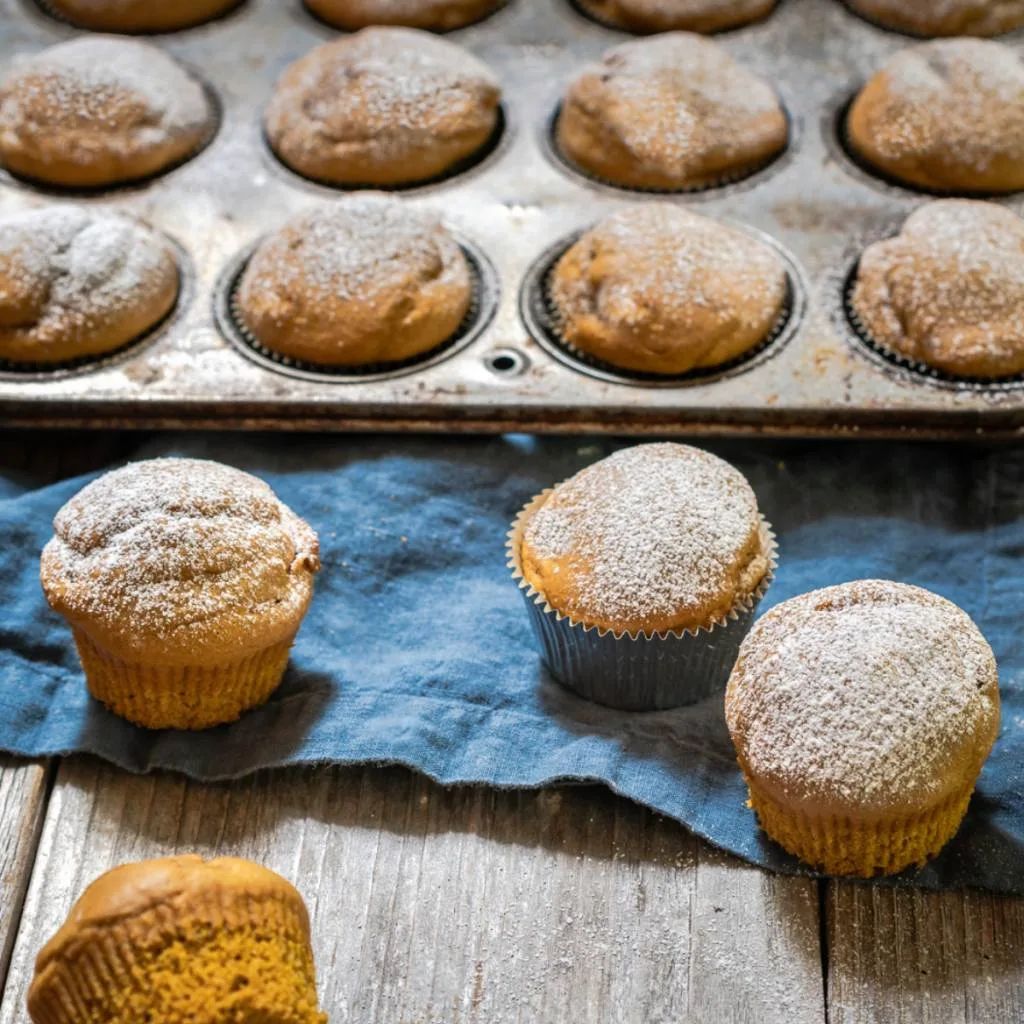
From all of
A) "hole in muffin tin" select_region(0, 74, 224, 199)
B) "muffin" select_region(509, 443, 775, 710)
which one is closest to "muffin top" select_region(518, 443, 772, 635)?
"muffin" select_region(509, 443, 775, 710)

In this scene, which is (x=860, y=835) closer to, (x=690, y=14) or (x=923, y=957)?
(x=923, y=957)

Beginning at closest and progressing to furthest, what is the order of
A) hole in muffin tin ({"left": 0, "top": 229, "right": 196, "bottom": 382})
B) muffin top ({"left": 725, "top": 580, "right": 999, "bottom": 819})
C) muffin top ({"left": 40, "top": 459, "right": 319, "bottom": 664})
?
muffin top ({"left": 725, "top": 580, "right": 999, "bottom": 819})
muffin top ({"left": 40, "top": 459, "right": 319, "bottom": 664})
hole in muffin tin ({"left": 0, "top": 229, "right": 196, "bottom": 382})

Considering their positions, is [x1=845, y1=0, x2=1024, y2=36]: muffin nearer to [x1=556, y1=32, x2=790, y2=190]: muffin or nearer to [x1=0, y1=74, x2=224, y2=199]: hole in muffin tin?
[x1=556, y1=32, x2=790, y2=190]: muffin

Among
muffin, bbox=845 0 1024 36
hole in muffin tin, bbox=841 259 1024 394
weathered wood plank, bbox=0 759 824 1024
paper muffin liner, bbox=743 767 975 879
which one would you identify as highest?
muffin, bbox=845 0 1024 36

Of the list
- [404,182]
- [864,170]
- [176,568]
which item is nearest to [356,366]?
[404,182]

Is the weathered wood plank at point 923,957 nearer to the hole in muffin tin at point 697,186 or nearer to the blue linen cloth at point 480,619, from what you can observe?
the blue linen cloth at point 480,619

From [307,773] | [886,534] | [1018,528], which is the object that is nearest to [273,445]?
[307,773]
